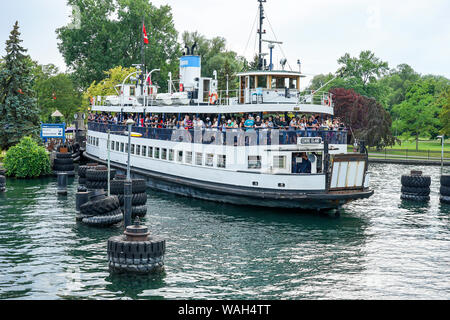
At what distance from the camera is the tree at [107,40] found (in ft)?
270

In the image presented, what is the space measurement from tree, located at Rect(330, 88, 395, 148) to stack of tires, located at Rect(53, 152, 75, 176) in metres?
37.4

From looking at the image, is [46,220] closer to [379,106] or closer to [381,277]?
[381,277]

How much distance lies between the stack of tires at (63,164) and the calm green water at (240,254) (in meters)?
11.1

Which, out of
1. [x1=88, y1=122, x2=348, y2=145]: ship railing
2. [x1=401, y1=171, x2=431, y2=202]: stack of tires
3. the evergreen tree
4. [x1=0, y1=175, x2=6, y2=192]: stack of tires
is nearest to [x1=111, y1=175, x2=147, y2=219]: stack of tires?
[x1=88, y1=122, x2=348, y2=145]: ship railing

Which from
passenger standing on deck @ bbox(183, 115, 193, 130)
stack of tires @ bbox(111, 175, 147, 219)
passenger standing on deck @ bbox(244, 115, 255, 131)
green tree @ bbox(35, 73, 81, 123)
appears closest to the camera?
stack of tires @ bbox(111, 175, 147, 219)

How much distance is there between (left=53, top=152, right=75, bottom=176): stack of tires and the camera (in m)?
42.4

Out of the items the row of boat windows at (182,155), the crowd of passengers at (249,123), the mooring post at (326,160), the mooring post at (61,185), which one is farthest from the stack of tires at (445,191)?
the mooring post at (61,185)

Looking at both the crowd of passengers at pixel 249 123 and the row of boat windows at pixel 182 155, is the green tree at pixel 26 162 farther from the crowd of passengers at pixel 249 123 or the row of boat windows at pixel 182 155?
the crowd of passengers at pixel 249 123

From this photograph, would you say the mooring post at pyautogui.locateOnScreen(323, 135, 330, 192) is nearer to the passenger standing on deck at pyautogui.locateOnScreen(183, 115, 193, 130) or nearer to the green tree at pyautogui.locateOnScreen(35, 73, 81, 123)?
the passenger standing on deck at pyautogui.locateOnScreen(183, 115, 193, 130)

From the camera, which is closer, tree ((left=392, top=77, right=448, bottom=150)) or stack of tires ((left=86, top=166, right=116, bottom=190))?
stack of tires ((left=86, top=166, right=116, bottom=190))

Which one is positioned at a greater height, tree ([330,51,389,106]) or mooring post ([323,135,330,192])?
tree ([330,51,389,106])

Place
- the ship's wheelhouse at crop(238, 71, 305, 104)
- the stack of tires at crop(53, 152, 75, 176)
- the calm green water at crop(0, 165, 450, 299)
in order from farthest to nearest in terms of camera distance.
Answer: the stack of tires at crop(53, 152, 75, 176) → the ship's wheelhouse at crop(238, 71, 305, 104) → the calm green water at crop(0, 165, 450, 299)

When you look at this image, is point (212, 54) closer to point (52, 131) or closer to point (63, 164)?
point (52, 131)
